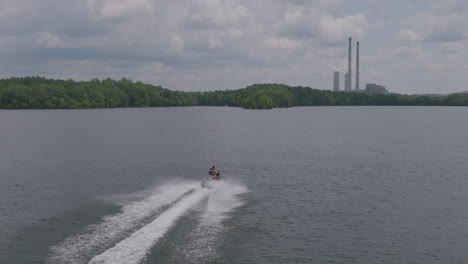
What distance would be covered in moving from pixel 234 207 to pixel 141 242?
14.7 metres

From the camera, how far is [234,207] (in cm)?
4850

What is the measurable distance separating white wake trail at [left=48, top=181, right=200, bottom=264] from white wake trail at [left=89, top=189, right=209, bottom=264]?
3.42 feet

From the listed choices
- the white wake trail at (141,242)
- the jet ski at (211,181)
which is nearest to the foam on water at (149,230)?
the white wake trail at (141,242)

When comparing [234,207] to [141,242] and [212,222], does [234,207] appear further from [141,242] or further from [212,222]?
[141,242]

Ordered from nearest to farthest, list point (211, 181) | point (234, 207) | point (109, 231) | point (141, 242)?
point (141, 242) < point (109, 231) < point (234, 207) < point (211, 181)

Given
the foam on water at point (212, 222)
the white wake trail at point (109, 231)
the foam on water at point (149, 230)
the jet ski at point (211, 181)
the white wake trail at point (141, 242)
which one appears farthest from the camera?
the jet ski at point (211, 181)

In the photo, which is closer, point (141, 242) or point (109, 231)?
point (141, 242)

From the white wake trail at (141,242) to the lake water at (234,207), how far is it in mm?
90

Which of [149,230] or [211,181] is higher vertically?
[211,181]

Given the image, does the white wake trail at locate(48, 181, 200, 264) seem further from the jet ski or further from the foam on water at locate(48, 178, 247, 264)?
the jet ski

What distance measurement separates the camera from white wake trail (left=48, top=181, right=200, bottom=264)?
33844 millimetres

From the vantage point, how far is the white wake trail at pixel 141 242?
3250 cm

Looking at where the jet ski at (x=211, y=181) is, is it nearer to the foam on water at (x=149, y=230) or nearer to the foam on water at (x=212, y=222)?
the foam on water at (x=212, y=222)

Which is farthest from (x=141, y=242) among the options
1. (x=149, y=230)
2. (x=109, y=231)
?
(x=109, y=231)
